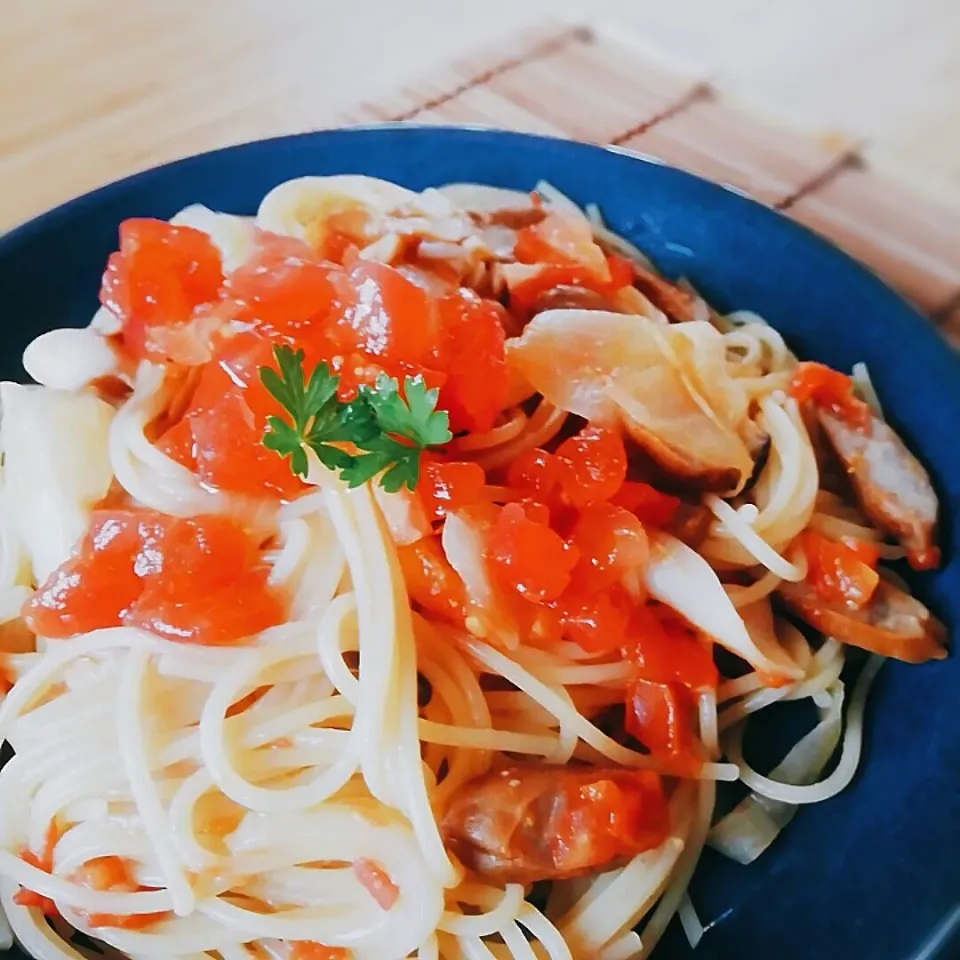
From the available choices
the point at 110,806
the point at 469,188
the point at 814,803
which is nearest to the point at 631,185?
the point at 469,188

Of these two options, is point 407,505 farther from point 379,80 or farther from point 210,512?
point 379,80

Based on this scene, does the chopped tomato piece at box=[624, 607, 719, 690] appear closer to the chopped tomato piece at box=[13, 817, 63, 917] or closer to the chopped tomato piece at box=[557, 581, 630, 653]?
the chopped tomato piece at box=[557, 581, 630, 653]

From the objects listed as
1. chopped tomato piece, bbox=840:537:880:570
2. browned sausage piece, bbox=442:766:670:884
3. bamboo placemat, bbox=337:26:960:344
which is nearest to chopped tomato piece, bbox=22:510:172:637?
browned sausage piece, bbox=442:766:670:884

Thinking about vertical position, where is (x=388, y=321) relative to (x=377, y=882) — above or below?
above

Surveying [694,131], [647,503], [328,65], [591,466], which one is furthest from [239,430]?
[328,65]

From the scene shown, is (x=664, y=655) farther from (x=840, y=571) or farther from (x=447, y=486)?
(x=447, y=486)

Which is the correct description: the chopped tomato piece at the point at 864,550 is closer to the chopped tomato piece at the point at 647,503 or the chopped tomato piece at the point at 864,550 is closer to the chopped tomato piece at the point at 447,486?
the chopped tomato piece at the point at 647,503
